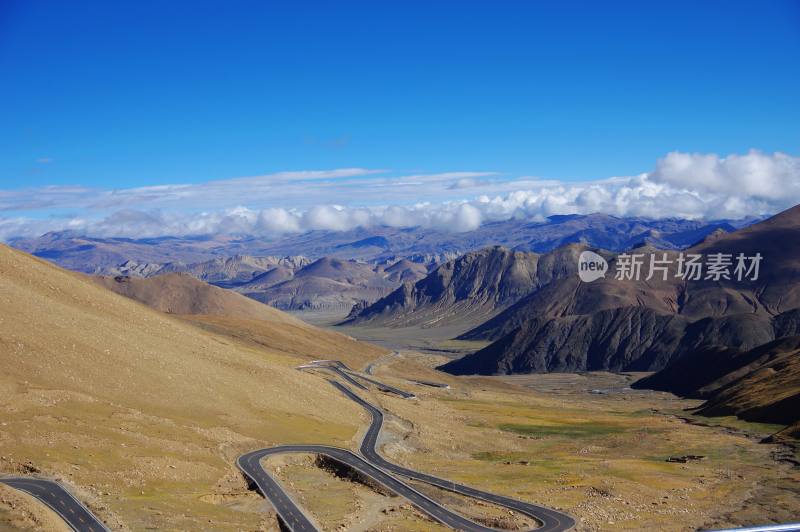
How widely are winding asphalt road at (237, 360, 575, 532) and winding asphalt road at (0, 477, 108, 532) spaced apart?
16115 mm

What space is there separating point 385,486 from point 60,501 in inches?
1283

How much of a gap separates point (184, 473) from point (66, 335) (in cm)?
4204

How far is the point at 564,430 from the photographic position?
139125 mm

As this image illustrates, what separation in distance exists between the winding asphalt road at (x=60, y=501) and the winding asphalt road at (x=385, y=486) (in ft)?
52.9

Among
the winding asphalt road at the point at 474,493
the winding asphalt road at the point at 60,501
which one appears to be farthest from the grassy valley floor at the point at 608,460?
the winding asphalt road at the point at 60,501

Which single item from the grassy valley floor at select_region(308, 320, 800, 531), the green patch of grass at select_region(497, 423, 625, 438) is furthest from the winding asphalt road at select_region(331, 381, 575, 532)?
the green patch of grass at select_region(497, 423, 625, 438)

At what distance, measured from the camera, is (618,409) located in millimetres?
191750

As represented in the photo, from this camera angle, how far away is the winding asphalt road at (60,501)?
55.7 meters

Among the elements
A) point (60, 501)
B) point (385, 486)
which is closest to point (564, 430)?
point (385, 486)

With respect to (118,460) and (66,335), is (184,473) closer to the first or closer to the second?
(118,460)

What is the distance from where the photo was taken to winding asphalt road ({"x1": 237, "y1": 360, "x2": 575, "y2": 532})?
220ft

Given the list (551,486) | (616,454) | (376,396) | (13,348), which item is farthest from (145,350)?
(616,454)

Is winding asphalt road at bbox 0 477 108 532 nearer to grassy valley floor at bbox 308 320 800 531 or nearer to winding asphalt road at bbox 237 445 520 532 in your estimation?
winding asphalt road at bbox 237 445 520 532

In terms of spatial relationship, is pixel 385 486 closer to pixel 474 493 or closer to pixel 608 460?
pixel 474 493
